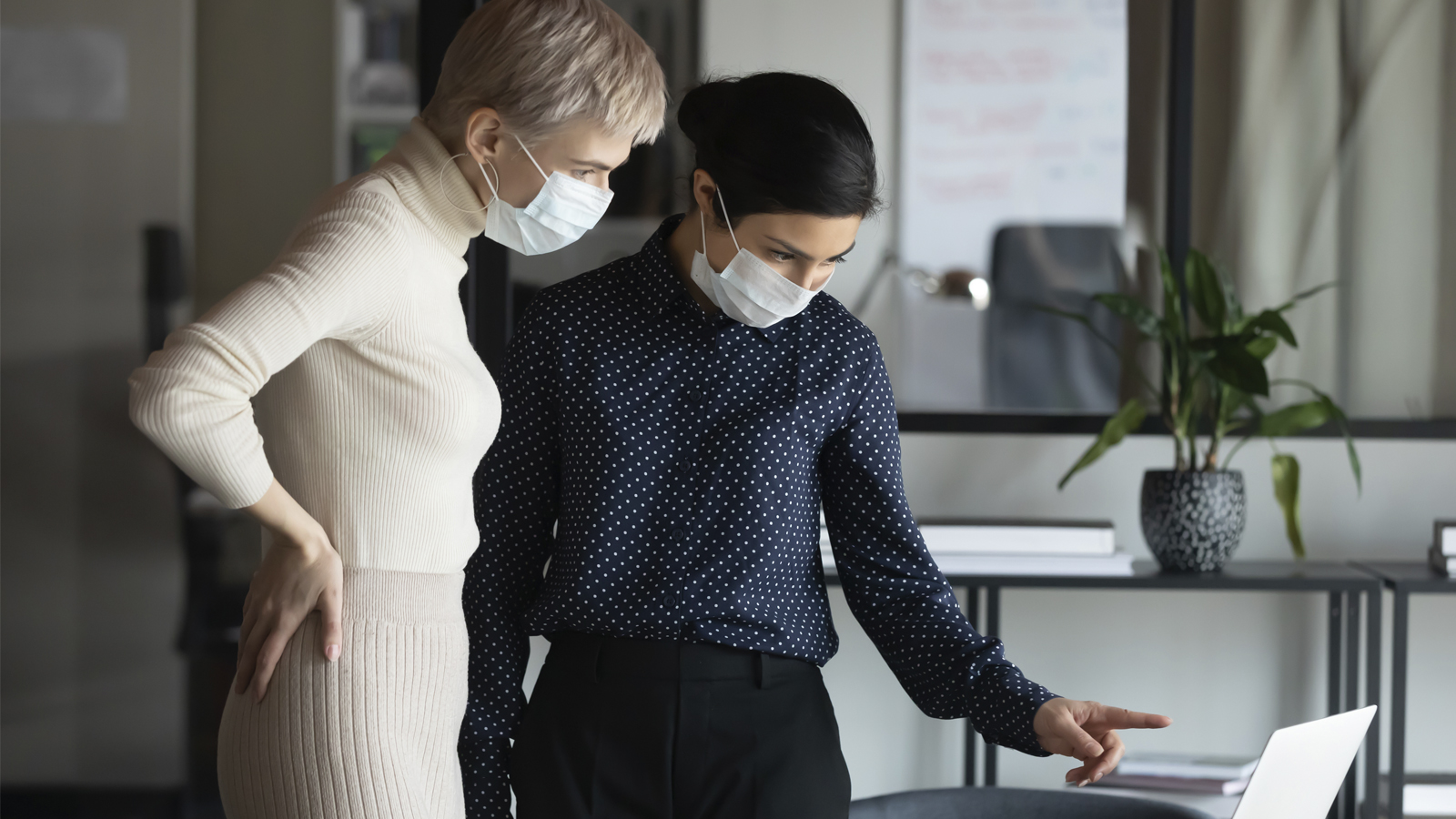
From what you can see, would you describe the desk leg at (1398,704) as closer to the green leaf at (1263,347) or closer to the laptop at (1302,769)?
the green leaf at (1263,347)

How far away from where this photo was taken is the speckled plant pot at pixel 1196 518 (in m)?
1.85

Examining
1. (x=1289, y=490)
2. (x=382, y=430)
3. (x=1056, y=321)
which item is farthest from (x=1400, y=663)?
(x=382, y=430)

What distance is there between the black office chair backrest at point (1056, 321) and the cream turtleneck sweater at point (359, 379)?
1468mm

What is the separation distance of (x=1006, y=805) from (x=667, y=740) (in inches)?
24.8

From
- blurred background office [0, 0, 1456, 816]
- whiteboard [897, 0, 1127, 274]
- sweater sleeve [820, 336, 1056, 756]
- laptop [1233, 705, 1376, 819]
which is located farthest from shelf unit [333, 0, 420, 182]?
laptop [1233, 705, 1376, 819]

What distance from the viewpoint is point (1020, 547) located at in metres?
1.86

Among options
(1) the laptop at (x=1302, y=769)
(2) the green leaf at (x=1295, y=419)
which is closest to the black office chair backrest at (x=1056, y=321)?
(2) the green leaf at (x=1295, y=419)

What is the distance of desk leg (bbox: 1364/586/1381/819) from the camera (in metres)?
1.80

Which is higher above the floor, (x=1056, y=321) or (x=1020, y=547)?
(x=1056, y=321)

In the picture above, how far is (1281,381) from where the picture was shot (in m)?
2.00

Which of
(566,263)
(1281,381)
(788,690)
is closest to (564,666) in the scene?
(788,690)

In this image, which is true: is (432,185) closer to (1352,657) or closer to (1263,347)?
(1263,347)

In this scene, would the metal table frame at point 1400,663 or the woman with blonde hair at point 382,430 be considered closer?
the woman with blonde hair at point 382,430

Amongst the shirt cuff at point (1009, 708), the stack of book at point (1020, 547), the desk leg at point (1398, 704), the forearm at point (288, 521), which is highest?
the forearm at point (288, 521)
